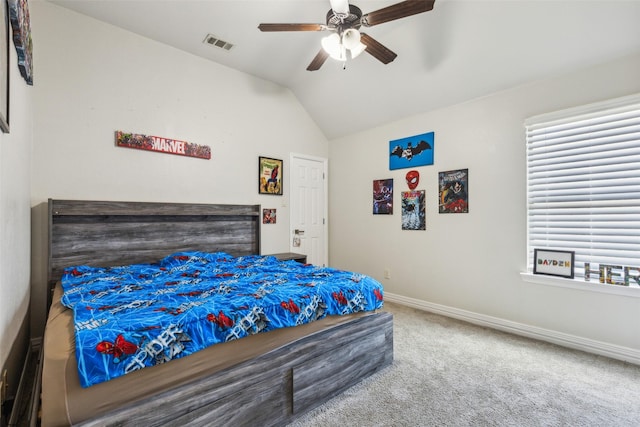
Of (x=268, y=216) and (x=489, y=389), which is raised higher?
(x=268, y=216)

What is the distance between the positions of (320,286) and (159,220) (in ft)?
7.22

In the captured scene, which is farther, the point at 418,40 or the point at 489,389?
the point at 418,40

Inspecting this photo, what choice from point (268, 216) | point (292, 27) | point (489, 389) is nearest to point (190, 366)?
point (489, 389)

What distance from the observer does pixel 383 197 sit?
14.0ft

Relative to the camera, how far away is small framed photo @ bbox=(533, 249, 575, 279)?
271cm

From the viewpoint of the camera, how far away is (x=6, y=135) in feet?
4.78

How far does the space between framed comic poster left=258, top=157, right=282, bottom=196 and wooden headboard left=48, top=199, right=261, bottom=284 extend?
1.21ft

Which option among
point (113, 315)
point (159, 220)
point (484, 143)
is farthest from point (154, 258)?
point (484, 143)

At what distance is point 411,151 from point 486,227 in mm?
1324

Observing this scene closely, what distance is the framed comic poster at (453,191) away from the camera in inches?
135

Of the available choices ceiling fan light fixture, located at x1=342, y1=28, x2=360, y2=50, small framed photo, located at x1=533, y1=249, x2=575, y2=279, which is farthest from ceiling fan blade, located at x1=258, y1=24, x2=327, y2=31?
small framed photo, located at x1=533, y1=249, x2=575, y2=279

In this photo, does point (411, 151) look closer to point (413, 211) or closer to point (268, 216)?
point (413, 211)

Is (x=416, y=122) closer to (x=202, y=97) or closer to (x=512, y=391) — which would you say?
(x=202, y=97)

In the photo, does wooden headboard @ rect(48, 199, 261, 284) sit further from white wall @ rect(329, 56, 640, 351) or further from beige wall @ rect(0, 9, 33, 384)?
white wall @ rect(329, 56, 640, 351)
